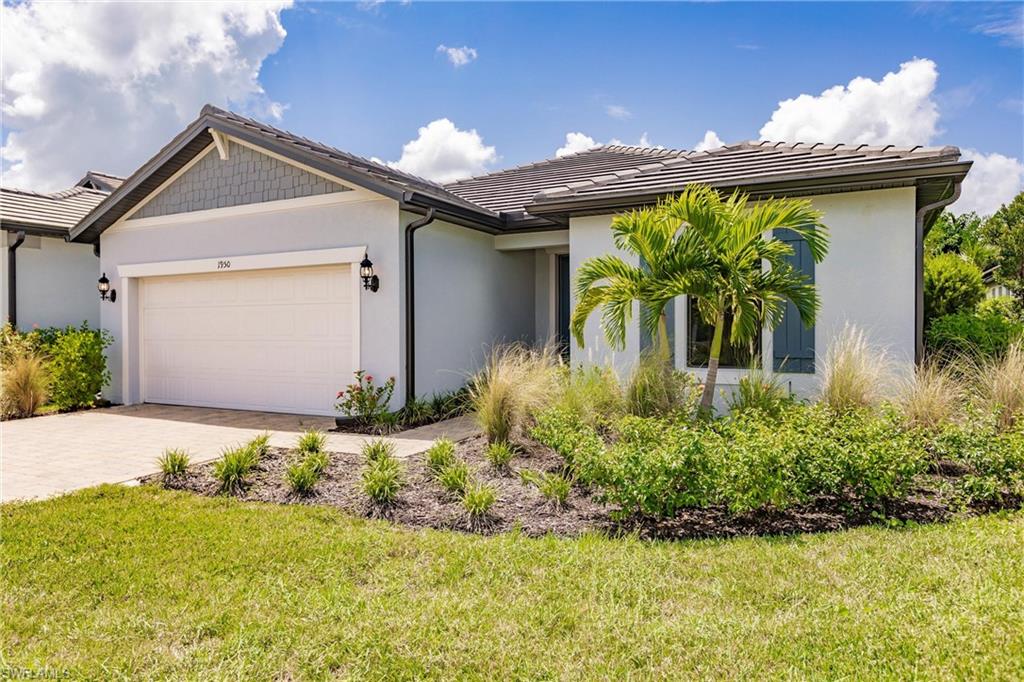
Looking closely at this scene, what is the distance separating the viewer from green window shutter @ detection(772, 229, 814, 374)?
8680 millimetres

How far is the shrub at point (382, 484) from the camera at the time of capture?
5285 millimetres

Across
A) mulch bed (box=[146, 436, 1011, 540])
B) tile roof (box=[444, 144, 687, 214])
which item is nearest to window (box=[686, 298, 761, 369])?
mulch bed (box=[146, 436, 1011, 540])

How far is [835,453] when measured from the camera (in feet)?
15.5

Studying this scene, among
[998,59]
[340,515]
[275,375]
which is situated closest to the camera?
[340,515]

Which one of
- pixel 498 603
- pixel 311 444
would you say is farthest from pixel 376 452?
pixel 498 603

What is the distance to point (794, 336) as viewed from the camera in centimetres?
875

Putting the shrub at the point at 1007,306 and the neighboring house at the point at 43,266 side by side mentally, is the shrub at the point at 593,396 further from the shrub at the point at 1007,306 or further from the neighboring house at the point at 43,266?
the shrub at the point at 1007,306

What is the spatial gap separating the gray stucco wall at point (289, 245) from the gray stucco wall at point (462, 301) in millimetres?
478

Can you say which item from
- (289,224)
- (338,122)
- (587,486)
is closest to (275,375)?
(289,224)

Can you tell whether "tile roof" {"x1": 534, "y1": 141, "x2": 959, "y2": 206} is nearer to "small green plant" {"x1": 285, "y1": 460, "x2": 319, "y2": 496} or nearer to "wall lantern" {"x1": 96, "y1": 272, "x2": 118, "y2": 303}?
"small green plant" {"x1": 285, "y1": 460, "x2": 319, "y2": 496}

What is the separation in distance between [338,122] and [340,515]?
1102 cm

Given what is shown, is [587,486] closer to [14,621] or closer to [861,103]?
[14,621]

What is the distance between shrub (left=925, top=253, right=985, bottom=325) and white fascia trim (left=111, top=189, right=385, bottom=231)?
37.7ft

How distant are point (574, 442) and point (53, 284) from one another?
12.7m
